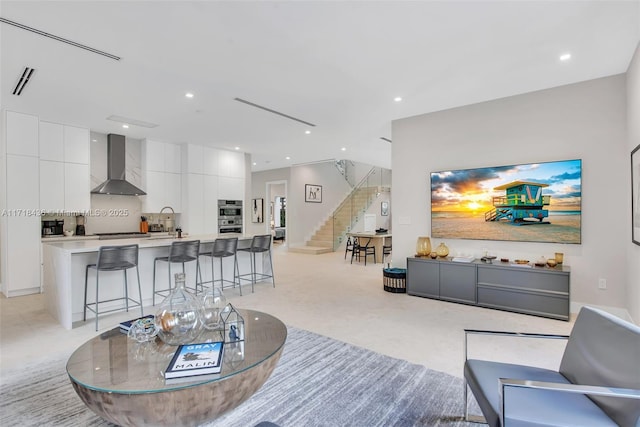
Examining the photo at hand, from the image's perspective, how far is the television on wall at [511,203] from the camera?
4.04 m

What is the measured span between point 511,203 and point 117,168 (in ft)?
23.5

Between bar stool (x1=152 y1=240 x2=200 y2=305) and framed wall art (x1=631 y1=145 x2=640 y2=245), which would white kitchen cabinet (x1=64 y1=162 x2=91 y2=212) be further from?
framed wall art (x1=631 y1=145 x2=640 y2=245)

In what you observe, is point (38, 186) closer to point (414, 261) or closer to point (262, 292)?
point (262, 292)

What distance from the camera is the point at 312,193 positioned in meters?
11.1

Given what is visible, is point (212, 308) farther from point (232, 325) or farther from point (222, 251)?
point (222, 251)

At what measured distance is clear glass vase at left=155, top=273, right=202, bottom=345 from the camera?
→ 1872mm

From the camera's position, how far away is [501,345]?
Result: 122 inches

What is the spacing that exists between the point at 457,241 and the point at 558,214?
133cm

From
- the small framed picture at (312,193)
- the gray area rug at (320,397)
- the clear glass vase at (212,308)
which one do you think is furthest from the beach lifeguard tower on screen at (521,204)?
the small framed picture at (312,193)

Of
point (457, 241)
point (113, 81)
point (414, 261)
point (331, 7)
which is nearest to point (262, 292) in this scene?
point (414, 261)

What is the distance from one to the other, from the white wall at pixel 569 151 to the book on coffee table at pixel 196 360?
13.4 feet

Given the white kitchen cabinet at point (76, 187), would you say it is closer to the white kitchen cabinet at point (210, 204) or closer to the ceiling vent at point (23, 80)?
the ceiling vent at point (23, 80)

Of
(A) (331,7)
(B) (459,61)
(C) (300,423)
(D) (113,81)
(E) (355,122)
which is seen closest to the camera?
(C) (300,423)

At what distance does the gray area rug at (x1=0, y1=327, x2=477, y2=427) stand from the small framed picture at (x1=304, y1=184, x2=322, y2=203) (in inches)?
326
